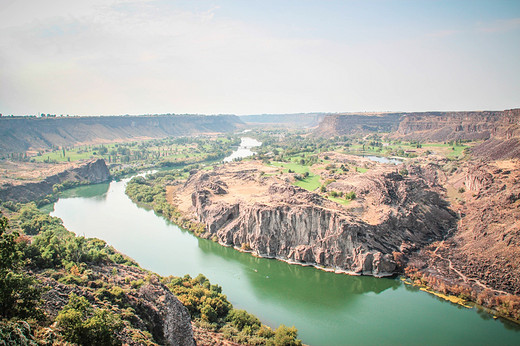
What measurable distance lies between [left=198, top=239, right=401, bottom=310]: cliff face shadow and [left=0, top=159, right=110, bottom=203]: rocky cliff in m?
55.3

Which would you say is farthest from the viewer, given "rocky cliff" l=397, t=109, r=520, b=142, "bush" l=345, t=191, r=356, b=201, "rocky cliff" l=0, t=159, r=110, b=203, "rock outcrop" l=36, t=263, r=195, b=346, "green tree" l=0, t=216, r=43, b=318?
"rocky cliff" l=397, t=109, r=520, b=142

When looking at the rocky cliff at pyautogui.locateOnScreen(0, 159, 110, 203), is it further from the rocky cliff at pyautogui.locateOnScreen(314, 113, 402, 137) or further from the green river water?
the rocky cliff at pyautogui.locateOnScreen(314, 113, 402, 137)

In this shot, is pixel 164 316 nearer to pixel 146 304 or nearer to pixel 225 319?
pixel 146 304

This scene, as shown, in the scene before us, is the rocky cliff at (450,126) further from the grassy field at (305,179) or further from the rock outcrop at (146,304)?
the rock outcrop at (146,304)

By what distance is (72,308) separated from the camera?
17.0 meters

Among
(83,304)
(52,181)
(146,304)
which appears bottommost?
(52,181)

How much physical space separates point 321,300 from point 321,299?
0.19 m

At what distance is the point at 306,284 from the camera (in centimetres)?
3778

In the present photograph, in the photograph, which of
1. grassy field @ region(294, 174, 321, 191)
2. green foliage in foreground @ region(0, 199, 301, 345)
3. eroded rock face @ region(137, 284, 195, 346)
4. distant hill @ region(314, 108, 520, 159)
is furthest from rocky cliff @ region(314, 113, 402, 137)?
eroded rock face @ region(137, 284, 195, 346)

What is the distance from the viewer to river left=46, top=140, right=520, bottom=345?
28.8 m

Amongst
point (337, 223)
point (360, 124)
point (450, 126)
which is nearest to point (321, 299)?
point (337, 223)

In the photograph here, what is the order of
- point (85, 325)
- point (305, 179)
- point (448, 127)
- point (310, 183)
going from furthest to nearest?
point (448, 127), point (305, 179), point (310, 183), point (85, 325)

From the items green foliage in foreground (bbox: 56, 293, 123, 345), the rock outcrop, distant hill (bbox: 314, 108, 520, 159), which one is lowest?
the rock outcrop

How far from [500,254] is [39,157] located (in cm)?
13238
